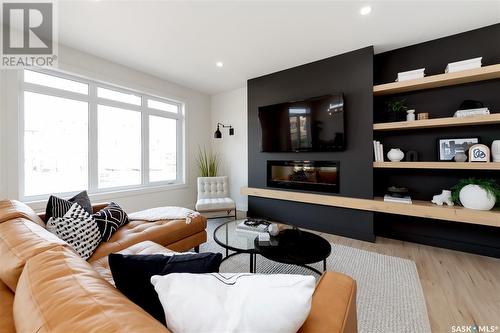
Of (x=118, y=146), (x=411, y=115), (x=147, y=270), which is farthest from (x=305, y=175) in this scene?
(x=118, y=146)

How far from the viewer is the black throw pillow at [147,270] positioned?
2.50ft

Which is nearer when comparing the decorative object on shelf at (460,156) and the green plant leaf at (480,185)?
the green plant leaf at (480,185)

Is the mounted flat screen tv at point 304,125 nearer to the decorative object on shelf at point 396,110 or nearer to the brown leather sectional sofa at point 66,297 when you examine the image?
the decorative object on shelf at point 396,110

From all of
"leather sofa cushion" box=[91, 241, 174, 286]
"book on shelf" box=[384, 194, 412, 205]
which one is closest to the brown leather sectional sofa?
"leather sofa cushion" box=[91, 241, 174, 286]

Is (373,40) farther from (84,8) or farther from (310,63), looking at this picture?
(84,8)

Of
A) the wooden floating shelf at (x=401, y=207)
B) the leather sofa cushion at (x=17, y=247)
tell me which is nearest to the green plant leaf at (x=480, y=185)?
the wooden floating shelf at (x=401, y=207)

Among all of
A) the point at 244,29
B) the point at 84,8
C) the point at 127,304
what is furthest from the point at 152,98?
the point at 127,304

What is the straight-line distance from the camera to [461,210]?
2258mm

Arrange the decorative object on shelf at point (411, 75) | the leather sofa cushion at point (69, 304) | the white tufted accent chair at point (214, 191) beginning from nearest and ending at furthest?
the leather sofa cushion at point (69, 304)
the decorative object on shelf at point (411, 75)
the white tufted accent chair at point (214, 191)

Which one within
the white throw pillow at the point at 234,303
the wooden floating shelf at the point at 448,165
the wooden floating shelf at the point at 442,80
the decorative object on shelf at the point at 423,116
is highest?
the wooden floating shelf at the point at 442,80

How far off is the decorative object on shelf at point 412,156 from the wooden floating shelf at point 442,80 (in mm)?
811

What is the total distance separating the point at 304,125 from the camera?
3.32 meters

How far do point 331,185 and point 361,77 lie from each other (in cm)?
156

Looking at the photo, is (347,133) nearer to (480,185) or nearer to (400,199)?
(400,199)
